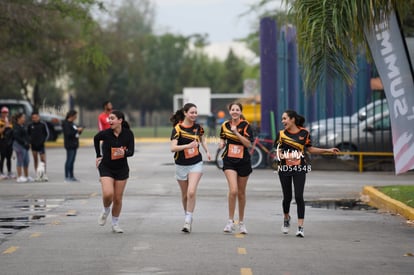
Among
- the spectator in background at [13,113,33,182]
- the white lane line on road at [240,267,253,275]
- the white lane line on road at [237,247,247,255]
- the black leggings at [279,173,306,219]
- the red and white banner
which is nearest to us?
the white lane line on road at [240,267,253,275]

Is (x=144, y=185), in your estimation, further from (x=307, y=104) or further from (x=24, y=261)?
(x=24, y=261)

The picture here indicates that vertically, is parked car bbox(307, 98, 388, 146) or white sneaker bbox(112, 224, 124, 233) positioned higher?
parked car bbox(307, 98, 388, 146)

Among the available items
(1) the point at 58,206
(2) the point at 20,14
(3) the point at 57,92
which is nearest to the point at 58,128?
(2) the point at 20,14

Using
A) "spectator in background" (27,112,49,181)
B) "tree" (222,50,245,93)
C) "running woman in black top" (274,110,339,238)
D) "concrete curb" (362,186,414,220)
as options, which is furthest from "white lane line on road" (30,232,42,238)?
"tree" (222,50,245,93)

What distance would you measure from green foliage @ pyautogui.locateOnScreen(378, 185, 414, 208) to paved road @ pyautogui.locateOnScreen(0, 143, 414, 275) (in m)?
0.63

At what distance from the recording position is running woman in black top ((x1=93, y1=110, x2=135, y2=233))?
47.0ft

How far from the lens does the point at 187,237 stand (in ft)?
45.0

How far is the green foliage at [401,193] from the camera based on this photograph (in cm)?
1808

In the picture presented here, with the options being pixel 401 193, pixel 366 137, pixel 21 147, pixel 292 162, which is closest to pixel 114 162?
pixel 292 162

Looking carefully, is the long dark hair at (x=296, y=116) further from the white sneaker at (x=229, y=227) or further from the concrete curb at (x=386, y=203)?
the concrete curb at (x=386, y=203)

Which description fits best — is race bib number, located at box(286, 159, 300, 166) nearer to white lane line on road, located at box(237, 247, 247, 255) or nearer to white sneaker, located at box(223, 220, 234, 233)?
white sneaker, located at box(223, 220, 234, 233)

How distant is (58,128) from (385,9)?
3745 centimetres

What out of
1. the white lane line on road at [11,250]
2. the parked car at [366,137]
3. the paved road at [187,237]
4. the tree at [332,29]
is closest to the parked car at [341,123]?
the parked car at [366,137]

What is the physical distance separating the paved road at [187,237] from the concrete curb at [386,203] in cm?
22
